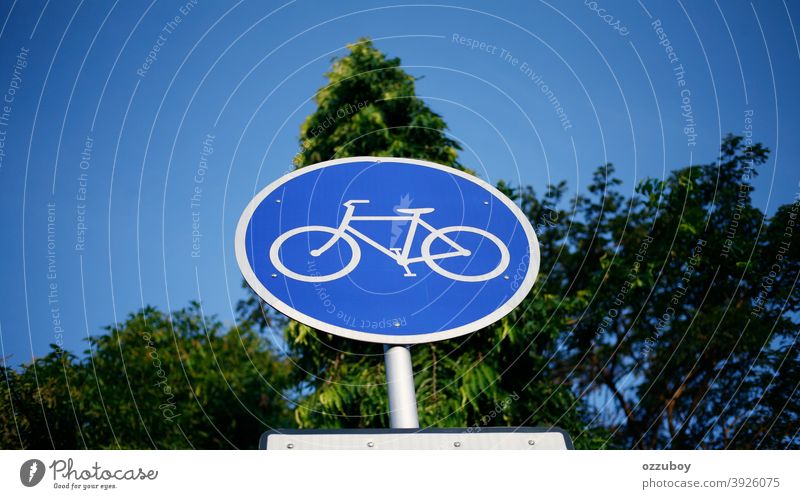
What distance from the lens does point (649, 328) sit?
1172cm

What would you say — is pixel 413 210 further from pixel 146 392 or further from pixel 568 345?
pixel 146 392

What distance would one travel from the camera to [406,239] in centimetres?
395

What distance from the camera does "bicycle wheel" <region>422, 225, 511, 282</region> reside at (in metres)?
3.93

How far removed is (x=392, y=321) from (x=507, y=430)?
962 mm

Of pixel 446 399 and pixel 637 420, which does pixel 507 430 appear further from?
pixel 637 420

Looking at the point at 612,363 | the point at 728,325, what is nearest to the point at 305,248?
the point at 728,325

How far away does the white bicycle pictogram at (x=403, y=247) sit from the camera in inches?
151

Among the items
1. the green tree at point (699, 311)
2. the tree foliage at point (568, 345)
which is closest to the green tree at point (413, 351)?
the tree foliage at point (568, 345)
